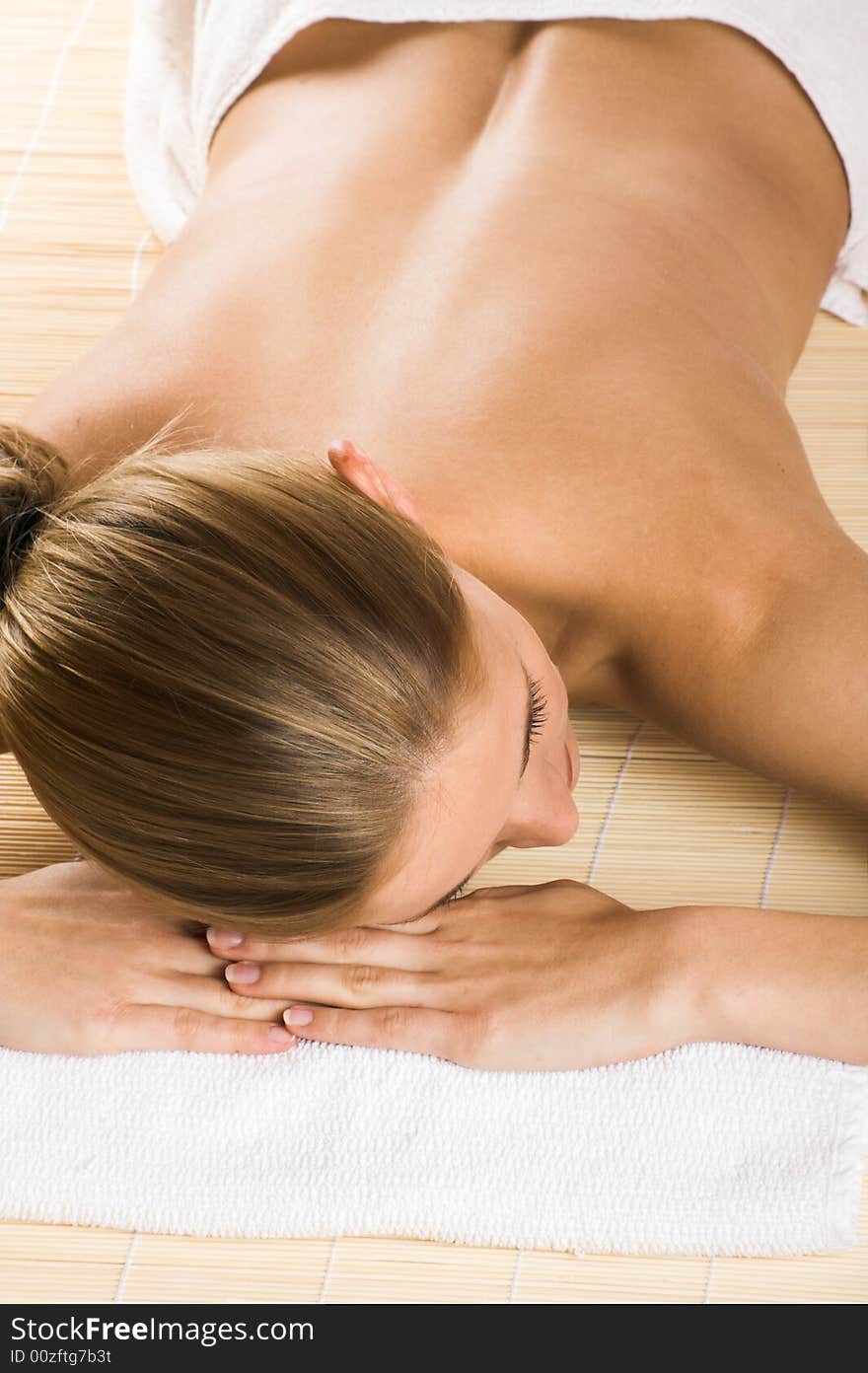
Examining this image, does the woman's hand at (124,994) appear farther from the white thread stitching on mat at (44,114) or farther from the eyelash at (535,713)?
the white thread stitching on mat at (44,114)

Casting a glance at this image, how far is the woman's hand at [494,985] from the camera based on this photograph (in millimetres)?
1075

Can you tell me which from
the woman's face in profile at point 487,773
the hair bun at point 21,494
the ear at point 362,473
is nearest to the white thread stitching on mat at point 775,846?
the woman's face in profile at point 487,773

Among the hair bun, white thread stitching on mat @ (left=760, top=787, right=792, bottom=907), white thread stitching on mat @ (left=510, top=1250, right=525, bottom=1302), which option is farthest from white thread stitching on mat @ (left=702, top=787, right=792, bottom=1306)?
the hair bun

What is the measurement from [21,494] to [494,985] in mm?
489

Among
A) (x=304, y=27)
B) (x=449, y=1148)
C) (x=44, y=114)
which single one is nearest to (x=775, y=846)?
(x=449, y=1148)

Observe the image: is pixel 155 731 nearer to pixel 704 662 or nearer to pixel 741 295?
pixel 704 662

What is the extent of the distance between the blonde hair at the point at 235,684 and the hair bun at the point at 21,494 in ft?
0.06

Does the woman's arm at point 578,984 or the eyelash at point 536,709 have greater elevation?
the eyelash at point 536,709

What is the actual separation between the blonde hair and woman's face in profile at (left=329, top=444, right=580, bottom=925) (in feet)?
0.06

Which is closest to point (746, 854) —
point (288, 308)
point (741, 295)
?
point (741, 295)

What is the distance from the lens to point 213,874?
2.87 ft
